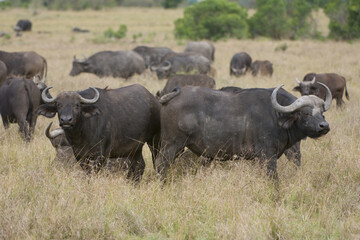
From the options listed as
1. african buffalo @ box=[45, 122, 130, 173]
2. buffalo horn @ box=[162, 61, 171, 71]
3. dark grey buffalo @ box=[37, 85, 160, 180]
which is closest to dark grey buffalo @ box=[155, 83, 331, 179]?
dark grey buffalo @ box=[37, 85, 160, 180]

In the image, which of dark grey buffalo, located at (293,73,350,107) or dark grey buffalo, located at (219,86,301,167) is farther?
dark grey buffalo, located at (293,73,350,107)

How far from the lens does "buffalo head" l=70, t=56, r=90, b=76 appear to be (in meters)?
16.9

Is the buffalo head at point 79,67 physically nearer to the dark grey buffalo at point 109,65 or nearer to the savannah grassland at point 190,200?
the dark grey buffalo at point 109,65

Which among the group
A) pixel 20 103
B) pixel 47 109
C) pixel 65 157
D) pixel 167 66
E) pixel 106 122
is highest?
pixel 47 109

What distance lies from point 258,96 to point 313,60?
14.1 metres

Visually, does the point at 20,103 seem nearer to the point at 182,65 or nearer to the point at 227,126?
the point at 227,126

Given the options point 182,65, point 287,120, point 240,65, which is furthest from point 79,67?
point 287,120

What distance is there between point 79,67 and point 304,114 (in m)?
12.7

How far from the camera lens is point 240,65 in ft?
58.1

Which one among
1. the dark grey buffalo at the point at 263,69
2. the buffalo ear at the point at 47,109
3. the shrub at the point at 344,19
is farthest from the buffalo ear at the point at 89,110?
the shrub at the point at 344,19

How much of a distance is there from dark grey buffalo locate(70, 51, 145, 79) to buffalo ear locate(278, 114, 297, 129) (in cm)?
1183

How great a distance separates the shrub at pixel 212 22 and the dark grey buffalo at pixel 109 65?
16870 millimetres

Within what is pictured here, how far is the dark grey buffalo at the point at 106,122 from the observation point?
566 cm

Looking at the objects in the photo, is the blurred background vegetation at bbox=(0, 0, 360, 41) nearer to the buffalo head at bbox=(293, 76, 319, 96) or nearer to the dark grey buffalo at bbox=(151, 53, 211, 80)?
the dark grey buffalo at bbox=(151, 53, 211, 80)
